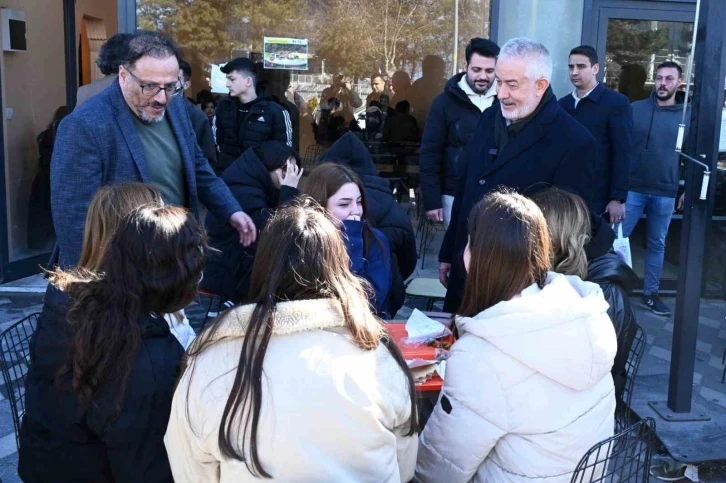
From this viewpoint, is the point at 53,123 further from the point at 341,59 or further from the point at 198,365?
the point at 198,365

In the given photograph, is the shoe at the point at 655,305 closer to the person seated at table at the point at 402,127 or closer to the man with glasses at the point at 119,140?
the person seated at table at the point at 402,127

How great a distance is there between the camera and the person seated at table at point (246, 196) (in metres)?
3.88

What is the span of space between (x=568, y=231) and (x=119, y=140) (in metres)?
1.81

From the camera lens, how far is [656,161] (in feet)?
18.5

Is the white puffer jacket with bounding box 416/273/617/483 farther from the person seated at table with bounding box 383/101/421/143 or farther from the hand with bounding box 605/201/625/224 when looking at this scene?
the person seated at table with bounding box 383/101/421/143

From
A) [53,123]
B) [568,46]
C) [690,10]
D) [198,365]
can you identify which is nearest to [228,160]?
[53,123]

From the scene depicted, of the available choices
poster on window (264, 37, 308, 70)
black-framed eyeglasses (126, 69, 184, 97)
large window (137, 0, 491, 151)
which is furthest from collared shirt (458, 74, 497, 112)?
poster on window (264, 37, 308, 70)

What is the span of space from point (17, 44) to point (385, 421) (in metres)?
5.74

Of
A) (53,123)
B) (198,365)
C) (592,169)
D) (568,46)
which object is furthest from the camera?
(53,123)

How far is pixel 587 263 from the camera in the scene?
2.70m

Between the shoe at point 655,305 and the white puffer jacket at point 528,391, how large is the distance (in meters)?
4.03

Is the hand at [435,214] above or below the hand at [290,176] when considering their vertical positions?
below

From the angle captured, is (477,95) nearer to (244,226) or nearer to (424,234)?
(244,226)

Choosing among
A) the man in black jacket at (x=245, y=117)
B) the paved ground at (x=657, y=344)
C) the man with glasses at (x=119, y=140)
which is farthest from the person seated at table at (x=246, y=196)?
the man in black jacket at (x=245, y=117)
